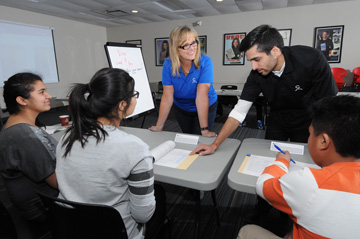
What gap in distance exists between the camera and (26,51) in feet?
17.8

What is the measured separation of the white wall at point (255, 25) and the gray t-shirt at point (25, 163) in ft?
19.8

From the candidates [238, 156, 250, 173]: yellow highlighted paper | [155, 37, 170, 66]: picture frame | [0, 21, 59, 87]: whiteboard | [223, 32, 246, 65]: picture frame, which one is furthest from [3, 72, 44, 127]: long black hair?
[155, 37, 170, 66]: picture frame

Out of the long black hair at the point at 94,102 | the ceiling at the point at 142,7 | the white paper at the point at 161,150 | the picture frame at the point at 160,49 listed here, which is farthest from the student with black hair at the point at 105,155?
the picture frame at the point at 160,49

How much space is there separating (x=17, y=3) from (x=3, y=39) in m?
0.86

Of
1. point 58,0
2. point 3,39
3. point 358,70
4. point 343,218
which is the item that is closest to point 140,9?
point 58,0

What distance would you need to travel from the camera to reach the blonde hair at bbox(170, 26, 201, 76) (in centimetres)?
158

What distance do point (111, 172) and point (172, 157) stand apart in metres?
0.48

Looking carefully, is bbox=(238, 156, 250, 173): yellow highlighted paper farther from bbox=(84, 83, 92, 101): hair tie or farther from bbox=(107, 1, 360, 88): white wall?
bbox=(107, 1, 360, 88): white wall

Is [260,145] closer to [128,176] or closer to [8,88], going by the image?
[128,176]

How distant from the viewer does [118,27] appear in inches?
303

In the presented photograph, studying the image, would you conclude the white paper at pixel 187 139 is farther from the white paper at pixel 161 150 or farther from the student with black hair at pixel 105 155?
the student with black hair at pixel 105 155

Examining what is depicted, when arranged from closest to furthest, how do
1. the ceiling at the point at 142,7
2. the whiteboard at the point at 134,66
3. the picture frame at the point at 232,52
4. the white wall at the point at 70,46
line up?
1. the whiteboard at the point at 134,66
2. the ceiling at the point at 142,7
3. the white wall at the point at 70,46
4. the picture frame at the point at 232,52

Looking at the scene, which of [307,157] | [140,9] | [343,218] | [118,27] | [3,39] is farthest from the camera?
[118,27]

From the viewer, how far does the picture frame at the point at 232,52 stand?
6.25 metres
